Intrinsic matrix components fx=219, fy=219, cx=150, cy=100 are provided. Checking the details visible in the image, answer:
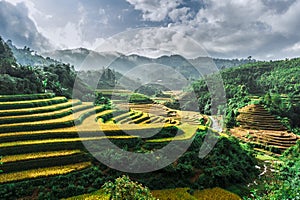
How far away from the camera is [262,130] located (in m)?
21.2

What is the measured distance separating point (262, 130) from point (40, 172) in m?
20.1

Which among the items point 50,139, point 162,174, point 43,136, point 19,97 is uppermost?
point 19,97

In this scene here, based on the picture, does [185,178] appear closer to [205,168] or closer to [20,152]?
[205,168]

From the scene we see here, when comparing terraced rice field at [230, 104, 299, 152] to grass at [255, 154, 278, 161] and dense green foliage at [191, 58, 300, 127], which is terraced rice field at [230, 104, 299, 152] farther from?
grass at [255, 154, 278, 161]

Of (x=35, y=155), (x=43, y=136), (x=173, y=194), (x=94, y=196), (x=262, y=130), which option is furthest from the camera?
(x=262, y=130)

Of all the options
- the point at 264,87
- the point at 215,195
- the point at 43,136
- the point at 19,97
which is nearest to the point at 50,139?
the point at 43,136

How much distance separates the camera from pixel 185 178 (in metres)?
8.88

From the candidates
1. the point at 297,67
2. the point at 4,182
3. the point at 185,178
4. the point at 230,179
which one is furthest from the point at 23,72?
the point at 297,67

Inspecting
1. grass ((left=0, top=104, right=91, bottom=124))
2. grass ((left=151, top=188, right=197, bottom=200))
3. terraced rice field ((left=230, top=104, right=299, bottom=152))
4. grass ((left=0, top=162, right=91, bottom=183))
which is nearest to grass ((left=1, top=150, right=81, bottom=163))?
grass ((left=0, top=162, right=91, bottom=183))

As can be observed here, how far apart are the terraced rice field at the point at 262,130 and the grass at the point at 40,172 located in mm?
15823

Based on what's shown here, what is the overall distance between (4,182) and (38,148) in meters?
1.61

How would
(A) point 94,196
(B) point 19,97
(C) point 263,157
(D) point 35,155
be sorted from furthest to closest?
(C) point 263,157 → (B) point 19,97 → (D) point 35,155 → (A) point 94,196

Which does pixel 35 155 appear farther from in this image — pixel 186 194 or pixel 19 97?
pixel 186 194

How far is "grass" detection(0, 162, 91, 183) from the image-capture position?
22.7 feet
